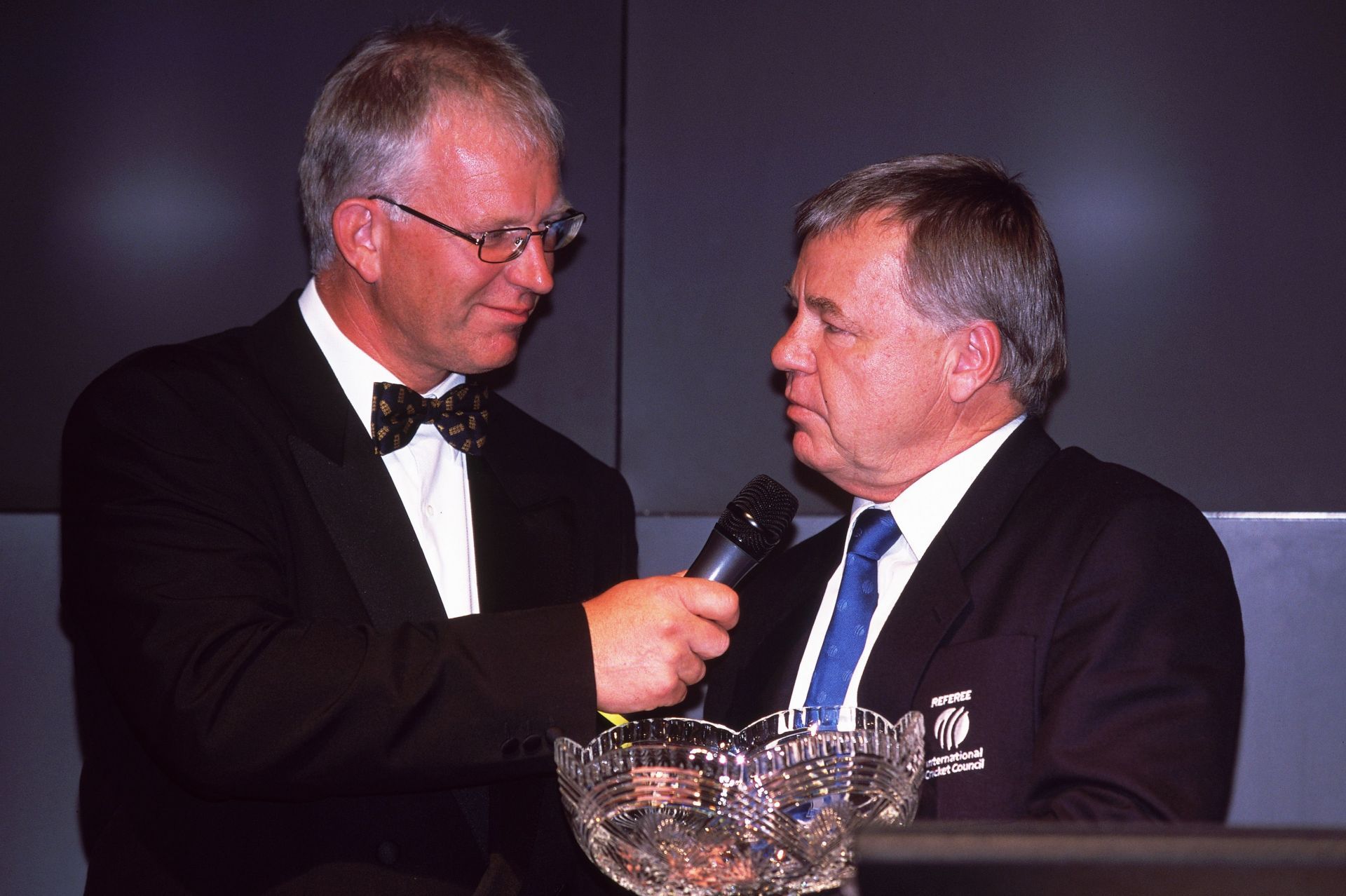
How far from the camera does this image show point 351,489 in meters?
1.95

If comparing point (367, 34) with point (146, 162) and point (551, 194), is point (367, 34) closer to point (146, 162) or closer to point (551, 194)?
point (146, 162)

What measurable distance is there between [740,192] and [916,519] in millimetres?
921

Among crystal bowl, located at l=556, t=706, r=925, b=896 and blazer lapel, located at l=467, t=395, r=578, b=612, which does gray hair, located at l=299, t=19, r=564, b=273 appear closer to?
blazer lapel, located at l=467, t=395, r=578, b=612

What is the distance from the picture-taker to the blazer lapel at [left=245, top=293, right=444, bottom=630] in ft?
6.25

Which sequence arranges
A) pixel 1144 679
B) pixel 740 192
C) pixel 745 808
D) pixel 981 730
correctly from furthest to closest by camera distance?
pixel 740 192
pixel 981 730
pixel 1144 679
pixel 745 808

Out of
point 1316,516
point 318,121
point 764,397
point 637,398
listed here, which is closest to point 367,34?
point 318,121

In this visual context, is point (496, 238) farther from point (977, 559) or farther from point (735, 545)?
point (977, 559)

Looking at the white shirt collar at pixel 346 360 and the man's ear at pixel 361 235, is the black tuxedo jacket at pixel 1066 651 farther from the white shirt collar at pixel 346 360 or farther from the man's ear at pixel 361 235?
the man's ear at pixel 361 235

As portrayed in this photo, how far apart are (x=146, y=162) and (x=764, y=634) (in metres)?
1.61

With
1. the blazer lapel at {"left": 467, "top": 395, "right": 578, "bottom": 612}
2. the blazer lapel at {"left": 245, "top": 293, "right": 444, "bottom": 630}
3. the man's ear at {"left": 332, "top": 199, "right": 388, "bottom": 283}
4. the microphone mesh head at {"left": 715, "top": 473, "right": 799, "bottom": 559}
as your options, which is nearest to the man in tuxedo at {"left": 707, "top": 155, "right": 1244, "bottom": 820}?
the microphone mesh head at {"left": 715, "top": 473, "right": 799, "bottom": 559}

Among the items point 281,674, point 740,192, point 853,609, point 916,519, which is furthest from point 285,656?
point 740,192

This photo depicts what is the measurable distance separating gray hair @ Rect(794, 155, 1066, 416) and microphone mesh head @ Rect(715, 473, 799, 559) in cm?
41

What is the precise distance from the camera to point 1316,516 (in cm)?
242

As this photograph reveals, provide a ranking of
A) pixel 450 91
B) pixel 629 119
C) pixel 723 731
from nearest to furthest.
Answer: pixel 723 731
pixel 450 91
pixel 629 119
